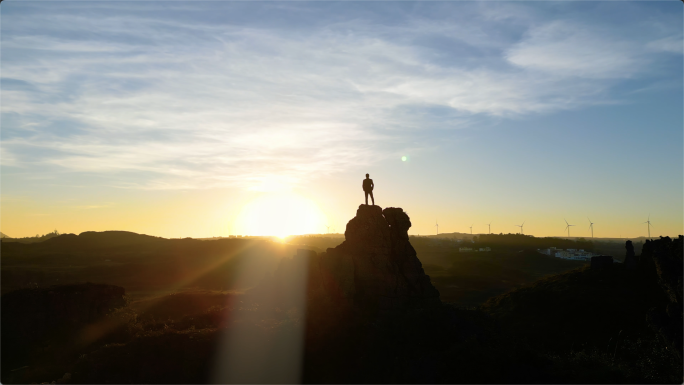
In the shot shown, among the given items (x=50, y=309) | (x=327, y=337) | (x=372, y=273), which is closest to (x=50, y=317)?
(x=50, y=309)

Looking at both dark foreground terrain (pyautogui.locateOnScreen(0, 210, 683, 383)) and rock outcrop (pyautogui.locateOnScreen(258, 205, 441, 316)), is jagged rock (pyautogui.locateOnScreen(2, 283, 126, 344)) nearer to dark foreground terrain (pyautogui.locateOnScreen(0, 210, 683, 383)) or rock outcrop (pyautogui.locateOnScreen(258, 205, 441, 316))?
dark foreground terrain (pyautogui.locateOnScreen(0, 210, 683, 383))

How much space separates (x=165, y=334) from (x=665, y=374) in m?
24.8

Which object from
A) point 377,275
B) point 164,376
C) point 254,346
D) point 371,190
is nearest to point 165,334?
point 164,376

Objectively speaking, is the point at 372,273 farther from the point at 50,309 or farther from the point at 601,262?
the point at 601,262

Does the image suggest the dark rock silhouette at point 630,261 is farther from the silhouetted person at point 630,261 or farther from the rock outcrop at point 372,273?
the rock outcrop at point 372,273

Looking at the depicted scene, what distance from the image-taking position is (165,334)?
25156 millimetres

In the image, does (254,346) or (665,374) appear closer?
(665,374)

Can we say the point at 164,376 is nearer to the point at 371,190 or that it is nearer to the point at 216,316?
the point at 216,316

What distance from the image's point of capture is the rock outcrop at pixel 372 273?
93.8 feet

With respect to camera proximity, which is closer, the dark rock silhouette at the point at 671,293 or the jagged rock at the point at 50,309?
the dark rock silhouette at the point at 671,293

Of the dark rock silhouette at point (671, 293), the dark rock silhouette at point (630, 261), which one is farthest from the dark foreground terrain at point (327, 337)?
the dark rock silhouette at point (630, 261)

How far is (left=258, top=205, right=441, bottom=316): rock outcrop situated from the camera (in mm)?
28578

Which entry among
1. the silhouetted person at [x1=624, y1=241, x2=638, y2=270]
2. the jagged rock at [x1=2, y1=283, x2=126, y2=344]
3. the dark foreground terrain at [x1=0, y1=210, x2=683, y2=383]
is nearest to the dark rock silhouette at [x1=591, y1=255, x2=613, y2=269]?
the silhouetted person at [x1=624, y1=241, x2=638, y2=270]

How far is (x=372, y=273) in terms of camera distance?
2941 centimetres
